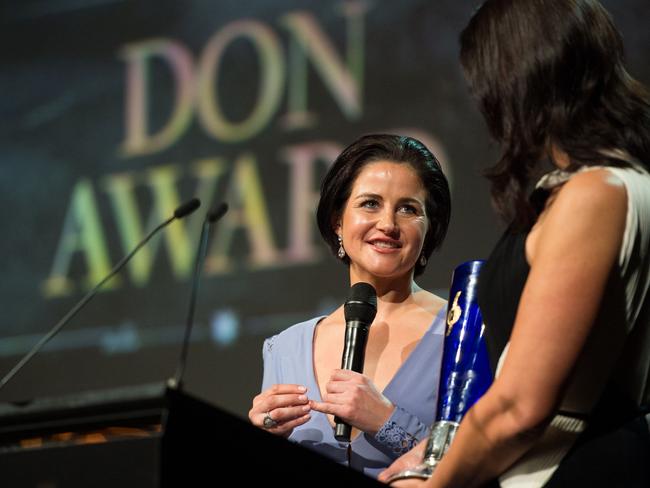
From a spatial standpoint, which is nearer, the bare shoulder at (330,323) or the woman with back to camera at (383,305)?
the woman with back to camera at (383,305)

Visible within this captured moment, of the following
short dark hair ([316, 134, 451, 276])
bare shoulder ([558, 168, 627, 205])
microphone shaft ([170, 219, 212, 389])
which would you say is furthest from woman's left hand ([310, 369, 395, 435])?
bare shoulder ([558, 168, 627, 205])

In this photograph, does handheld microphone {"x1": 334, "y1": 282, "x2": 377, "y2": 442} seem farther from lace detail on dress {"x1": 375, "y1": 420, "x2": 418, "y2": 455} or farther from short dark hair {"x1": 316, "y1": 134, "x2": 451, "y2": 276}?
short dark hair {"x1": 316, "y1": 134, "x2": 451, "y2": 276}

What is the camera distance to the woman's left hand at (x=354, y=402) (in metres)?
2.29

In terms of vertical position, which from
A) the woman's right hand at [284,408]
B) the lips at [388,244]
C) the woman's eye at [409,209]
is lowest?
the woman's right hand at [284,408]

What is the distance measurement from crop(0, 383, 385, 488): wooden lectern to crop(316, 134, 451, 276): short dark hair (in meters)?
1.35

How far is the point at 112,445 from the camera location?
1.47 metres

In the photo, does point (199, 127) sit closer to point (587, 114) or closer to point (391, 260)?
point (391, 260)

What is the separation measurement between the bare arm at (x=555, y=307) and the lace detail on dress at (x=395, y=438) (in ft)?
2.92

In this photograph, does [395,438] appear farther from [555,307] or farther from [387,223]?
[555,307]

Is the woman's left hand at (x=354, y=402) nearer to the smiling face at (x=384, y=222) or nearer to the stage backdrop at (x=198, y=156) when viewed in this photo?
the smiling face at (x=384, y=222)

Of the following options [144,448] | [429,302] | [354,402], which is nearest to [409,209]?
[429,302]

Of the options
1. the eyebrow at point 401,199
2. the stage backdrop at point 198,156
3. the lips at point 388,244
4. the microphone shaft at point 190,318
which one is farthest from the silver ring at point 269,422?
the stage backdrop at point 198,156

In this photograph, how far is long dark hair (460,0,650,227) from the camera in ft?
5.17

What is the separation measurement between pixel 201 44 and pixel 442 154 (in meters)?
1.32
